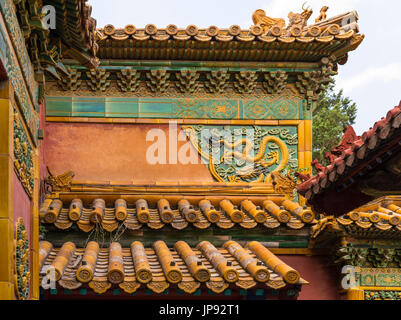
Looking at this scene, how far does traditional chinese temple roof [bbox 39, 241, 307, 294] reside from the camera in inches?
404

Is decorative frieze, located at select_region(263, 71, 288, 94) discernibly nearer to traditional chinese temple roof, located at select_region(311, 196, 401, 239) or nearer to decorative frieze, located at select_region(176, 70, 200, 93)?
decorative frieze, located at select_region(176, 70, 200, 93)

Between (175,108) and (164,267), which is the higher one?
(175,108)

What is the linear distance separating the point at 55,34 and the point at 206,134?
5286 mm

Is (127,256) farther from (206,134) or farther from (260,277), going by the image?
(206,134)

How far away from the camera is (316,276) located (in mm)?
12773

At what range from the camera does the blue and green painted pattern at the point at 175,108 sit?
1362cm

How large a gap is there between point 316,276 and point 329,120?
55.6ft

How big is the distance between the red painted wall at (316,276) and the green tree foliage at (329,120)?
14.2 m

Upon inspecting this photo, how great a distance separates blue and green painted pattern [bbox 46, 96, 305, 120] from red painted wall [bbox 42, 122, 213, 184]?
22cm
